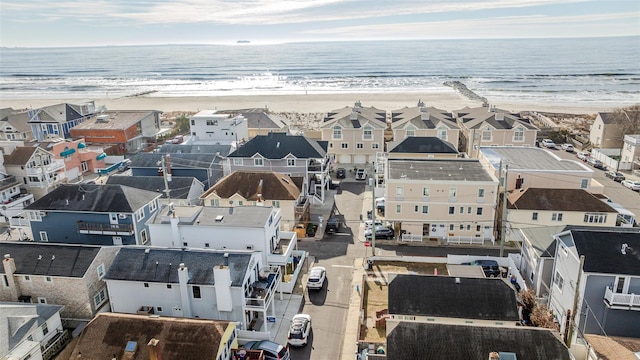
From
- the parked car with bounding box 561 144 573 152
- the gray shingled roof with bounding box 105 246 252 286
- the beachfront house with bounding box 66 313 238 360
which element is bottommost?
the parked car with bounding box 561 144 573 152

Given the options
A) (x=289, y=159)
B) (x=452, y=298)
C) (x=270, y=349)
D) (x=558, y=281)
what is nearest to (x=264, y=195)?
(x=289, y=159)

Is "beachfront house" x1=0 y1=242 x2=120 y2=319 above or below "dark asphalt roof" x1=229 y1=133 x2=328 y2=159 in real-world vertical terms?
below

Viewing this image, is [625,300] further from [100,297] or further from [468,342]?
[100,297]

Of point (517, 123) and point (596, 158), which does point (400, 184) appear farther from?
point (596, 158)

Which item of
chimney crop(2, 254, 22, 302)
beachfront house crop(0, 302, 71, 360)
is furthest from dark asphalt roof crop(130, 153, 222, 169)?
beachfront house crop(0, 302, 71, 360)

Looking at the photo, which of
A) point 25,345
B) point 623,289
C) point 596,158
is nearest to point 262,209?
point 25,345

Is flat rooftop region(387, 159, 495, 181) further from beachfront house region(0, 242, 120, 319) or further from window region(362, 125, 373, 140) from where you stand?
beachfront house region(0, 242, 120, 319)
